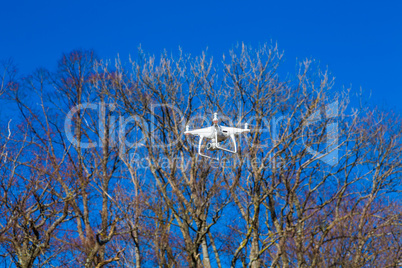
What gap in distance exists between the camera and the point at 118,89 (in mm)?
17469

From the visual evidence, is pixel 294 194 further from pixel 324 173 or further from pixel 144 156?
pixel 144 156

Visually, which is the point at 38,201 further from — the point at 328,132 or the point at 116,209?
the point at 328,132

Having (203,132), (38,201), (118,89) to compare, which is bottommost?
(38,201)

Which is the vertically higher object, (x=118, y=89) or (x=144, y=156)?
(x=118, y=89)

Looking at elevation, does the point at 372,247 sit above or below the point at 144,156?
below

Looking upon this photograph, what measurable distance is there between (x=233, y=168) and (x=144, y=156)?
3288 mm

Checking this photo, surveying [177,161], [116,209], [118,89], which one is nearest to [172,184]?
[177,161]

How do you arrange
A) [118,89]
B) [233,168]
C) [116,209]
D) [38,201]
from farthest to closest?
[118,89] → [233,168] → [116,209] → [38,201]

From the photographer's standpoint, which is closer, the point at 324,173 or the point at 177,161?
the point at 177,161

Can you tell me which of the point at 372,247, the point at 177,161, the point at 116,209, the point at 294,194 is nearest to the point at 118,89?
the point at 177,161

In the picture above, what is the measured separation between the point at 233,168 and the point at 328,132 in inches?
172

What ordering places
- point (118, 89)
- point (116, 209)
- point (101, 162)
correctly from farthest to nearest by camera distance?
1. point (118, 89)
2. point (101, 162)
3. point (116, 209)

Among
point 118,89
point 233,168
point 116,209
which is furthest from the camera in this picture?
point 118,89

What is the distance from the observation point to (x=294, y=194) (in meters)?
16.9
